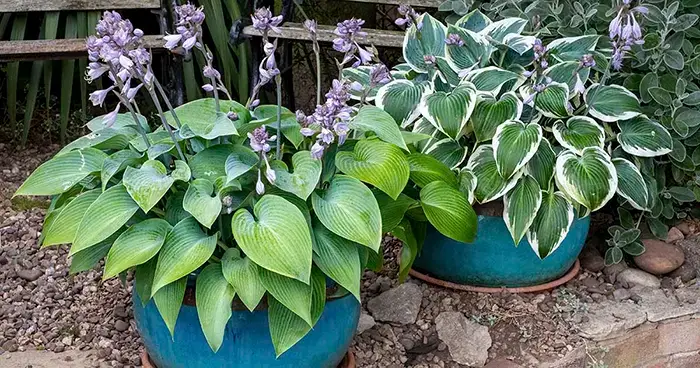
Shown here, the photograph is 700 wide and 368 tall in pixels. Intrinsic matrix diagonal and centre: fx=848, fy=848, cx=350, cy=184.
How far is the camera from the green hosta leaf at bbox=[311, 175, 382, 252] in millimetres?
1743

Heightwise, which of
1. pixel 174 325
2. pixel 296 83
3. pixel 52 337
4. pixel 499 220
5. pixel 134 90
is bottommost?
pixel 296 83

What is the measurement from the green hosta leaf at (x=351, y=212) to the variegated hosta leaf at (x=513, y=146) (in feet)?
1.86

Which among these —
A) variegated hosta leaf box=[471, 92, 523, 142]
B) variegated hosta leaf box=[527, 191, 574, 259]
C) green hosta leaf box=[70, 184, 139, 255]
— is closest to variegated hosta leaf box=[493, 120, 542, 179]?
variegated hosta leaf box=[471, 92, 523, 142]

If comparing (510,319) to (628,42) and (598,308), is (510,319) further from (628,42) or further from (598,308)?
(628,42)

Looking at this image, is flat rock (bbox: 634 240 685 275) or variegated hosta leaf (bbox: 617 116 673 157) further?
flat rock (bbox: 634 240 685 275)

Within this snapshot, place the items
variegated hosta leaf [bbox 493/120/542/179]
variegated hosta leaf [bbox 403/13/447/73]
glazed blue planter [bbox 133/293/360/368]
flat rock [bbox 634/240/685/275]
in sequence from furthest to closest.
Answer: flat rock [bbox 634/240/685/275] < variegated hosta leaf [bbox 403/13/447/73] < variegated hosta leaf [bbox 493/120/542/179] < glazed blue planter [bbox 133/293/360/368]

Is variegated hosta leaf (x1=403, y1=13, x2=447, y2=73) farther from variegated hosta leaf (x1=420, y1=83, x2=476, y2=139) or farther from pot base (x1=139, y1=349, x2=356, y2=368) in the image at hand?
pot base (x1=139, y1=349, x2=356, y2=368)

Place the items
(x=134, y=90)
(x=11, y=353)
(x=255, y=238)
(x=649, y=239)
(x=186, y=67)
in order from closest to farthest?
1. (x=255, y=238)
2. (x=134, y=90)
3. (x=11, y=353)
4. (x=649, y=239)
5. (x=186, y=67)

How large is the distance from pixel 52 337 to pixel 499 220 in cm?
129

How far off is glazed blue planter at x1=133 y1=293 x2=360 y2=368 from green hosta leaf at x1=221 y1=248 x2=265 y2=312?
5.7 inches

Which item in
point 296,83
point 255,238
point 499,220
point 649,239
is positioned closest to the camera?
point 255,238

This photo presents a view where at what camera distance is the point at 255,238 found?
1.68m

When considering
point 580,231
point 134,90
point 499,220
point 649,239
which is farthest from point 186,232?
point 649,239

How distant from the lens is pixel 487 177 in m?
2.34
